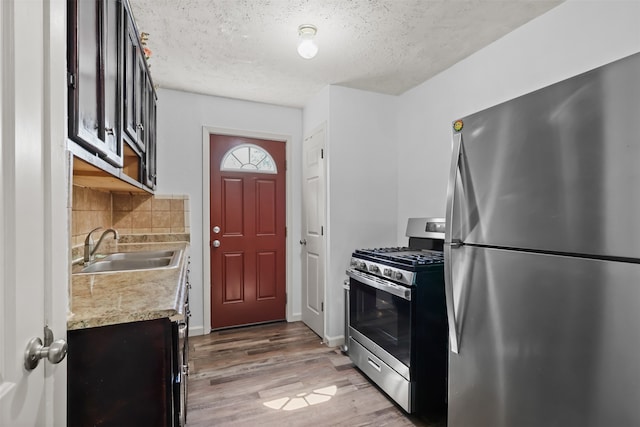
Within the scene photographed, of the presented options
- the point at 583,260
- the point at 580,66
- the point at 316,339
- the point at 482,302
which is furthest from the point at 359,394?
the point at 580,66

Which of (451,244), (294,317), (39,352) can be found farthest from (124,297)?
(294,317)

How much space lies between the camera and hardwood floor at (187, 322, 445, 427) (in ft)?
6.27

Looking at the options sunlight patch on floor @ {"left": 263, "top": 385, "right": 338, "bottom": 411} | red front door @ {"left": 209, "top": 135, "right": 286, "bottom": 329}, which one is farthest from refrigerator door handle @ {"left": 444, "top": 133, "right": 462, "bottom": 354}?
red front door @ {"left": 209, "top": 135, "right": 286, "bottom": 329}

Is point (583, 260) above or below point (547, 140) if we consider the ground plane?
below

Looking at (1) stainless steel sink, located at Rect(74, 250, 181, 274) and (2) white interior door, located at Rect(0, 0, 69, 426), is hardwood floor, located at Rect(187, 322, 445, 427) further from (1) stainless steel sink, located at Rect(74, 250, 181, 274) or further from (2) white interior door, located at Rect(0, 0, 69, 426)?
(2) white interior door, located at Rect(0, 0, 69, 426)

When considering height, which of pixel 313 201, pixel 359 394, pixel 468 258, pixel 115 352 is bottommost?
pixel 359 394

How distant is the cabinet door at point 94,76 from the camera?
90cm

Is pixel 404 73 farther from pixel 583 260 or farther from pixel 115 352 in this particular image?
pixel 115 352

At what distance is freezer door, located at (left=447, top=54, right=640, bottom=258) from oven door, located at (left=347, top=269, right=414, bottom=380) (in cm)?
79

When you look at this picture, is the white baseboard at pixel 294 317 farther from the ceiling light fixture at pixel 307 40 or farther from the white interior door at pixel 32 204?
the white interior door at pixel 32 204

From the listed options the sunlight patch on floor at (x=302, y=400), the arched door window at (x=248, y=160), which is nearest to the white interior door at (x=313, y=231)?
the arched door window at (x=248, y=160)

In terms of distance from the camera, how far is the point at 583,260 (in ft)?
3.22

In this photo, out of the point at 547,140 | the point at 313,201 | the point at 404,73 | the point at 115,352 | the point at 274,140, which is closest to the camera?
the point at 115,352

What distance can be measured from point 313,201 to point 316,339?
1.37 meters
